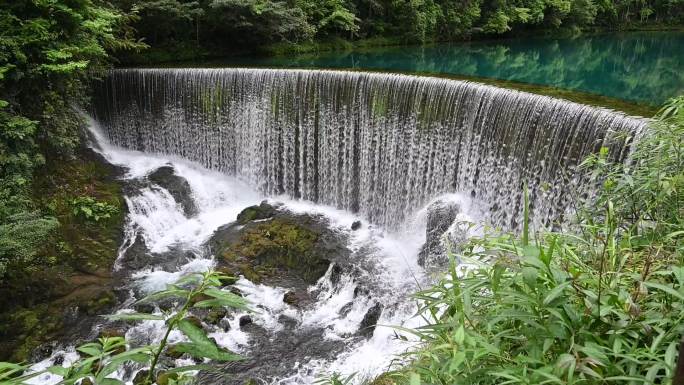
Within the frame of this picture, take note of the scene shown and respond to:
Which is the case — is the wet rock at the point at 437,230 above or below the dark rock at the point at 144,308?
above

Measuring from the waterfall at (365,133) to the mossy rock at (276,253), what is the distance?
5.51 ft

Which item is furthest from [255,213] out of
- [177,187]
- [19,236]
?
[19,236]

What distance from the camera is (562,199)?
A: 6.61m

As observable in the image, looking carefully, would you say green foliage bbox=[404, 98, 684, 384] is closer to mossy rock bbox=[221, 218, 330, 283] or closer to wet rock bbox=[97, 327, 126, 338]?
wet rock bbox=[97, 327, 126, 338]

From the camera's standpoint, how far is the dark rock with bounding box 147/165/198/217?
34.1ft

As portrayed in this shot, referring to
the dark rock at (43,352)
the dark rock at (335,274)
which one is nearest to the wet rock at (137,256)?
the dark rock at (43,352)

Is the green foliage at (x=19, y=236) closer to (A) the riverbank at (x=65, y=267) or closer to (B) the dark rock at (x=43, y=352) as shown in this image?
(A) the riverbank at (x=65, y=267)

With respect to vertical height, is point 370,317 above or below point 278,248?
below

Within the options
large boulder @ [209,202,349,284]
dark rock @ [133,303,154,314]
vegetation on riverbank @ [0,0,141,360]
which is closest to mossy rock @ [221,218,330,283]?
large boulder @ [209,202,349,284]

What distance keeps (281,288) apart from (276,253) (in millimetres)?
885

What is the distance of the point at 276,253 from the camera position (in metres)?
8.68

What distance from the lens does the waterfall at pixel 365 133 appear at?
697cm

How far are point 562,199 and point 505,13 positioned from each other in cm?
2119

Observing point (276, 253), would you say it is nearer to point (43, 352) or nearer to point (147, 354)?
point (43, 352)
